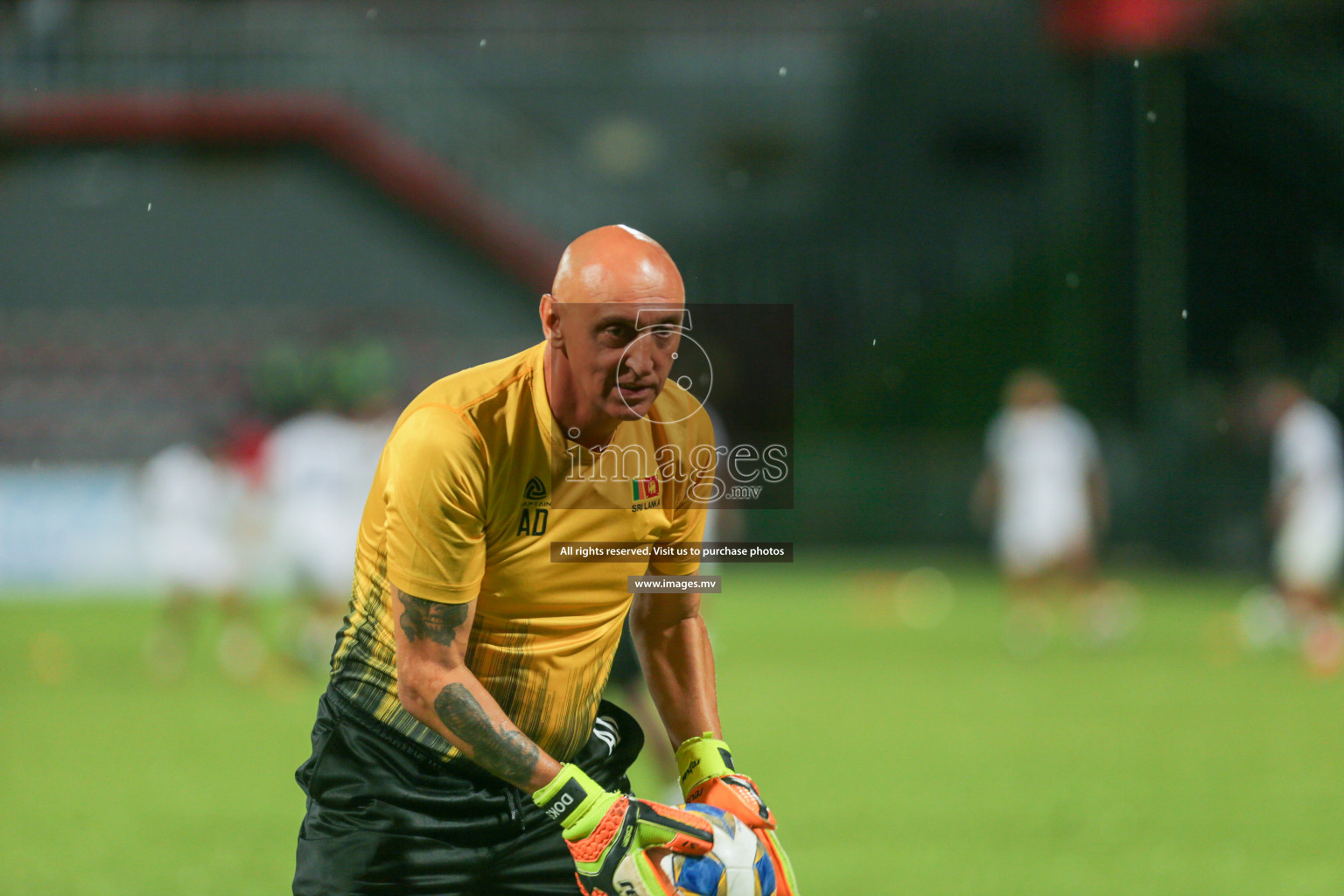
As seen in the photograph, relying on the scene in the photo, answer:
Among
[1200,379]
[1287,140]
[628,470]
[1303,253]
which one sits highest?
[1287,140]

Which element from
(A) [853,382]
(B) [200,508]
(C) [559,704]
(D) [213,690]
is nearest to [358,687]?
(C) [559,704]

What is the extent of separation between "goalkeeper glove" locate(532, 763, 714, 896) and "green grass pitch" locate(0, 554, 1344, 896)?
324cm

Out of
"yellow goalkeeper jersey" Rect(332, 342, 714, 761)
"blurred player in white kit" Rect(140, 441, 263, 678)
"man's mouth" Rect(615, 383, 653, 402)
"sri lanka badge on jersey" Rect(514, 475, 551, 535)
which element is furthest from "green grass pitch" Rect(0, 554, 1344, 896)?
"man's mouth" Rect(615, 383, 653, 402)

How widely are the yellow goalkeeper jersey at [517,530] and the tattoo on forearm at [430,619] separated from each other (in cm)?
2

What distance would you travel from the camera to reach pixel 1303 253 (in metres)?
23.1

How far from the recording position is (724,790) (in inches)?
141

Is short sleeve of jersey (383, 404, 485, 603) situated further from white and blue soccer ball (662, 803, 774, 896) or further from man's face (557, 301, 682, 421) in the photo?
white and blue soccer ball (662, 803, 774, 896)

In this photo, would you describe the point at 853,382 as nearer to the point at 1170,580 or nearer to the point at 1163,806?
the point at 1170,580

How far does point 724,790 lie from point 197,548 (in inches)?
450

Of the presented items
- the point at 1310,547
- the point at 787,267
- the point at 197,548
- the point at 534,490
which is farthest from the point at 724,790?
the point at 787,267

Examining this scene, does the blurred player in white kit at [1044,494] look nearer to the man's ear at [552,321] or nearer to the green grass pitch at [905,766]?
the green grass pitch at [905,766]

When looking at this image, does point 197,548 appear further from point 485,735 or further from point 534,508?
point 485,735

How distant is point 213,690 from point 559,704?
31.8ft

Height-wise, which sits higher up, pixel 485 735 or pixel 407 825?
pixel 485 735
